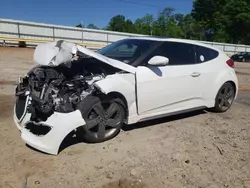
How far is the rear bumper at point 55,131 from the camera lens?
3518 mm

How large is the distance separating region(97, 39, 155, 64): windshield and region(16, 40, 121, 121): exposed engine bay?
1.70 ft

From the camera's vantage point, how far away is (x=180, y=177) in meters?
3.23

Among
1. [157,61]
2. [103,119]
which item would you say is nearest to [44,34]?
[157,61]

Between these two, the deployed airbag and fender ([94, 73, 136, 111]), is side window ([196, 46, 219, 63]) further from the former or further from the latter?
the deployed airbag

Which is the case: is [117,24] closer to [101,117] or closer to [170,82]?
[170,82]

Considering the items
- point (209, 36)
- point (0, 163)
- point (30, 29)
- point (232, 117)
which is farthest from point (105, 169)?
point (209, 36)

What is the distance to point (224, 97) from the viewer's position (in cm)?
609

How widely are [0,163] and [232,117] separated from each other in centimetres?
463

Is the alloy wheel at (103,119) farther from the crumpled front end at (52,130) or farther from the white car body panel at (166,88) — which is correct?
the white car body panel at (166,88)

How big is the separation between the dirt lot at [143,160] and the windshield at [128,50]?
1.26 m

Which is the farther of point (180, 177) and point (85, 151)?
point (85, 151)

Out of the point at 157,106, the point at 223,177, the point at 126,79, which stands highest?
the point at 126,79

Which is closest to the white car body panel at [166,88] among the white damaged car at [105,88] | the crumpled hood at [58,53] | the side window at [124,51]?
the white damaged car at [105,88]

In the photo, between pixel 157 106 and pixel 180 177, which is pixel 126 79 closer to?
pixel 157 106
